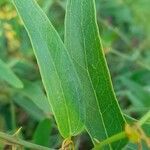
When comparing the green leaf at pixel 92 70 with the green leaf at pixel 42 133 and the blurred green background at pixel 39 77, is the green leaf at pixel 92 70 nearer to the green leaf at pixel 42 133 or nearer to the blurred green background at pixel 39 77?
the blurred green background at pixel 39 77

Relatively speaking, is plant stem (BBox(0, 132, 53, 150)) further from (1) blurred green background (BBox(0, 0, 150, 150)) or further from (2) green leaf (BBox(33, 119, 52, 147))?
(2) green leaf (BBox(33, 119, 52, 147))

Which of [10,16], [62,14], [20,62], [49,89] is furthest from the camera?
[62,14]

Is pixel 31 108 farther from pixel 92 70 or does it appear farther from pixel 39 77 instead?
pixel 92 70

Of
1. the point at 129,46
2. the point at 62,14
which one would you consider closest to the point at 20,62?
the point at 62,14

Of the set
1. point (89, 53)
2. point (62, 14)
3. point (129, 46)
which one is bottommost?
point (129, 46)

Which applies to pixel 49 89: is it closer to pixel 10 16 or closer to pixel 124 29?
pixel 10 16

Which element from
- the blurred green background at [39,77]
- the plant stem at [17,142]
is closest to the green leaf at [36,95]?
the blurred green background at [39,77]

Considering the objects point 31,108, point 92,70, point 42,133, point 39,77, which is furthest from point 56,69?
point 39,77
